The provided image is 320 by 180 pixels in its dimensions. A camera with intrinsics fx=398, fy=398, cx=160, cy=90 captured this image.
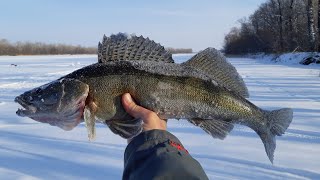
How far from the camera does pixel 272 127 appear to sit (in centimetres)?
259

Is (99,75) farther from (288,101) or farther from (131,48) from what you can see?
(288,101)

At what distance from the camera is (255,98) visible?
10.1 metres

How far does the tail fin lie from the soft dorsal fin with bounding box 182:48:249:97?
0.83ft

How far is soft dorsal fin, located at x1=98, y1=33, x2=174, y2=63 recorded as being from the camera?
2414mm

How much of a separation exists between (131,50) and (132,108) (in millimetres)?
362

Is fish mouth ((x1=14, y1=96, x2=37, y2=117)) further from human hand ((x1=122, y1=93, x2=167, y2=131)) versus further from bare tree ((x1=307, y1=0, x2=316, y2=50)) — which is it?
bare tree ((x1=307, y1=0, x2=316, y2=50))

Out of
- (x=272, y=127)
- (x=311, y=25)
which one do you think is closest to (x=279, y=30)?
(x=311, y=25)

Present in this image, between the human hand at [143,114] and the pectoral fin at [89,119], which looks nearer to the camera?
the human hand at [143,114]

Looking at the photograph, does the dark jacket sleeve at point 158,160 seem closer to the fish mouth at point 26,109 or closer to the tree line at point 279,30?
the fish mouth at point 26,109

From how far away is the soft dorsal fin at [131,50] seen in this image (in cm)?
241

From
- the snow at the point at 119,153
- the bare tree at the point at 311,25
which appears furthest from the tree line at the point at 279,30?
the snow at the point at 119,153

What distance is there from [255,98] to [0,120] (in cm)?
602

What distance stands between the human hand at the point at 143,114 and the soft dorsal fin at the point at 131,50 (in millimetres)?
251

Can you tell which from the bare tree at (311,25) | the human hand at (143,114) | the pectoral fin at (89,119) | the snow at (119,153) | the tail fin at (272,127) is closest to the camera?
the human hand at (143,114)
